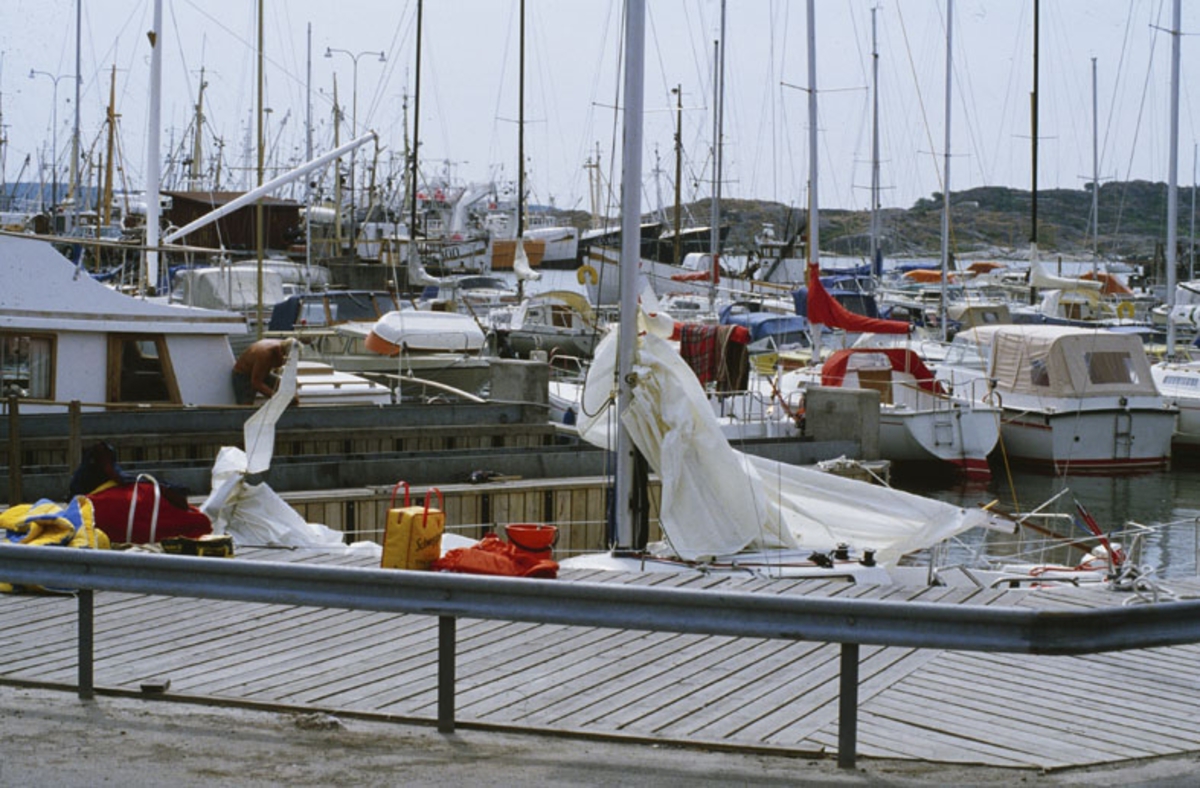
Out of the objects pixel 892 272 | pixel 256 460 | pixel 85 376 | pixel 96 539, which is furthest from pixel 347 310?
pixel 892 272

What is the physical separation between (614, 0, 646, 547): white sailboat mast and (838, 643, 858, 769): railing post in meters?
6.54

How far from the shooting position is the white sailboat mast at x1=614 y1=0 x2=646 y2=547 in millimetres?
12148

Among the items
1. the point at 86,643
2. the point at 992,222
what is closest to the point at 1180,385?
the point at 86,643

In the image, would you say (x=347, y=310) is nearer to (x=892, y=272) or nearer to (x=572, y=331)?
(x=572, y=331)

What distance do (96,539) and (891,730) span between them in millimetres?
5605

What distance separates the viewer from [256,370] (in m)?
20.3

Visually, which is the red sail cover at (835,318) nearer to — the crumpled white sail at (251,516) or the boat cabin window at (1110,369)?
the boat cabin window at (1110,369)

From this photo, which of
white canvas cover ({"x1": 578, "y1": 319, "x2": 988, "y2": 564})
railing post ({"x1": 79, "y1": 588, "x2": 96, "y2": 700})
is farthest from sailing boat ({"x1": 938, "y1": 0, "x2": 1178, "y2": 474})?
railing post ({"x1": 79, "y1": 588, "x2": 96, "y2": 700})

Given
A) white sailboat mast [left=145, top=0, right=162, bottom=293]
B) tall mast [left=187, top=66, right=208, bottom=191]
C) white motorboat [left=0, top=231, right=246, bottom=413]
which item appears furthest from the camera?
tall mast [left=187, top=66, right=208, bottom=191]

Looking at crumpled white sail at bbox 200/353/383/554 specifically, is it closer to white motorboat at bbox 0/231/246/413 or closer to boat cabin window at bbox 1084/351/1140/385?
white motorboat at bbox 0/231/246/413

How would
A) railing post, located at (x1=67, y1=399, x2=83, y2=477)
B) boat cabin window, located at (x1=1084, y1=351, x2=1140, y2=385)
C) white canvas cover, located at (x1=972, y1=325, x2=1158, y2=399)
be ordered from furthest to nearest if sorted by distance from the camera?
boat cabin window, located at (x1=1084, y1=351, x2=1140, y2=385) < white canvas cover, located at (x1=972, y1=325, x2=1158, y2=399) < railing post, located at (x1=67, y1=399, x2=83, y2=477)

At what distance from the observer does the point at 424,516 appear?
378 inches

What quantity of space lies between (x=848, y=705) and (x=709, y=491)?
6.46 meters

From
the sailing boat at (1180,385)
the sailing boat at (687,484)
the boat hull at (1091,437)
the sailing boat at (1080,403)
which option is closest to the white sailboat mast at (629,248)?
the sailing boat at (687,484)
